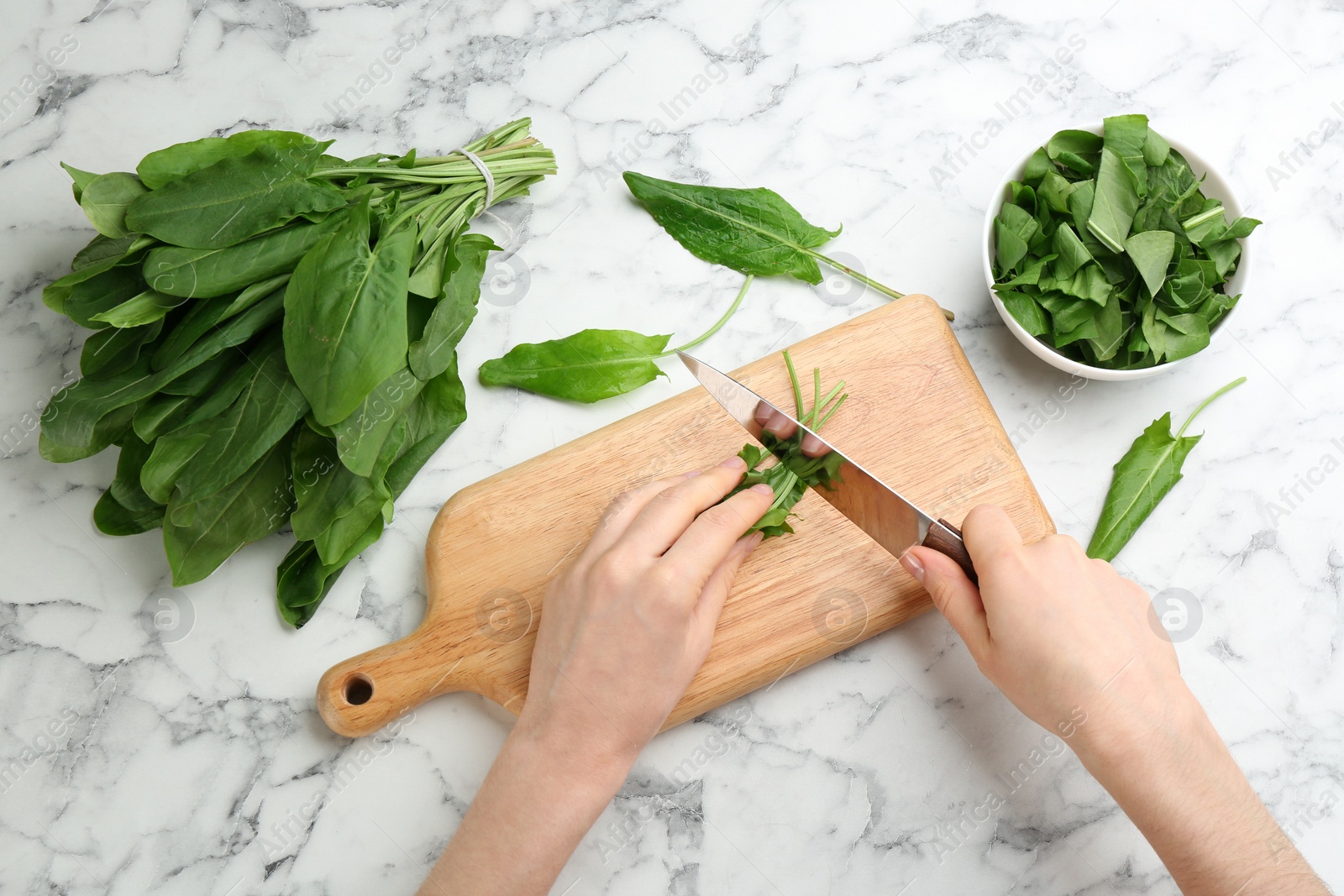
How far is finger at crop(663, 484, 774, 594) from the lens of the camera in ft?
3.56

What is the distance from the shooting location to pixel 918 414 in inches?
49.6

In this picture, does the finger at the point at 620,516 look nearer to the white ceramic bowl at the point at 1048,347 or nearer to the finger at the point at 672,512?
the finger at the point at 672,512

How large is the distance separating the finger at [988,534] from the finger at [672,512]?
284 mm

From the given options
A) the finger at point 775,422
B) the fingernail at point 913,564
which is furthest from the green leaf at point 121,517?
the fingernail at point 913,564

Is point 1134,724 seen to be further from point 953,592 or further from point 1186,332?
point 1186,332

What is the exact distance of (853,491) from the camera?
1.14 m

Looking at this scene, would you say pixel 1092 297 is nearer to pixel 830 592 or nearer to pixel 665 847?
pixel 830 592

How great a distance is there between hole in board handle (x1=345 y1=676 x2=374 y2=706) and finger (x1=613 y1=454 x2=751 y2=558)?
1.36 ft

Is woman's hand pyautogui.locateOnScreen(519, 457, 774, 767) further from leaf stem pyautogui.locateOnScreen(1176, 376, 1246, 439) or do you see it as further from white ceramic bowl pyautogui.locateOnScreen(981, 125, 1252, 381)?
leaf stem pyautogui.locateOnScreen(1176, 376, 1246, 439)

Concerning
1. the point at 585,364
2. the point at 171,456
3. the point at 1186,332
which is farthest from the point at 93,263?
the point at 1186,332

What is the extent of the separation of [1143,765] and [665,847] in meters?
0.66

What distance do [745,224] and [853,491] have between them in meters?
0.47

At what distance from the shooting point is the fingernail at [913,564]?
1.13 metres

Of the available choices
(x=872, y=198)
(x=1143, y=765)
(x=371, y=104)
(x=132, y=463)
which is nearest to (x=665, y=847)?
(x=1143, y=765)
